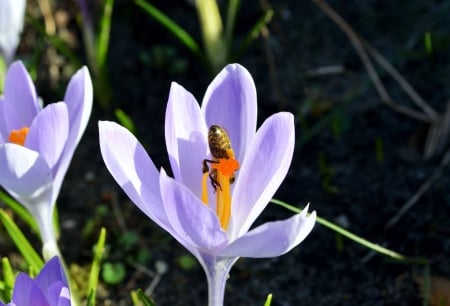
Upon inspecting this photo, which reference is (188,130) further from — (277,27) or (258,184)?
(277,27)

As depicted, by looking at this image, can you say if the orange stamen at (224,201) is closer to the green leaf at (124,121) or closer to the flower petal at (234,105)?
the flower petal at (234,105)

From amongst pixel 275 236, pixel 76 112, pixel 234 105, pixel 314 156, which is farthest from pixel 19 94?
pixel 314 156

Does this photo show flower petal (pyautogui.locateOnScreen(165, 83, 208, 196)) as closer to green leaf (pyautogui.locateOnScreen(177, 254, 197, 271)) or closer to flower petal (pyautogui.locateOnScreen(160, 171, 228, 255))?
flower petal (pyautogui.locateOnScreen(160, 171, 228, 255))

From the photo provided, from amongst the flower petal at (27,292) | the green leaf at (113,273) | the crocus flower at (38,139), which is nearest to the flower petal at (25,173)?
the crocus flower at (38,139)

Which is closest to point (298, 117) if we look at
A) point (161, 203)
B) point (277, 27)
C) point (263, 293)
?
point (277, 27)

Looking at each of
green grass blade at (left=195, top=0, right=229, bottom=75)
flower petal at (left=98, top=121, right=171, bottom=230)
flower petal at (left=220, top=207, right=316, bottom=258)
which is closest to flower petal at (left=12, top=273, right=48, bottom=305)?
flower petal at (left=98, top=121, right=171, bottom=230)
